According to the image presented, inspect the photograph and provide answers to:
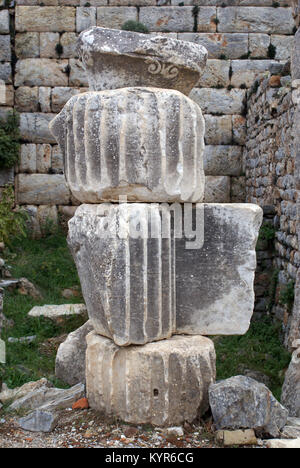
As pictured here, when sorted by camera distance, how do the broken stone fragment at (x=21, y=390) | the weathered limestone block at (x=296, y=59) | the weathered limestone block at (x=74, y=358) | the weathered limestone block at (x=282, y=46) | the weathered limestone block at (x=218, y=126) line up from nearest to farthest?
the broken stone fragment at (x=21, y=390) → the weathered limestone block at (x=74, y=358) → the weathered limestone block at (x=296, y=59) → the weathered limestone block at (x=282, y=46) → the weathered limestone block at (x=218, y=126)

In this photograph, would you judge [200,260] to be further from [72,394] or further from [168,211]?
[72,394]

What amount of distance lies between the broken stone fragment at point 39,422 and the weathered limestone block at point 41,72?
24.2ft

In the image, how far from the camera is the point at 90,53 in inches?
140

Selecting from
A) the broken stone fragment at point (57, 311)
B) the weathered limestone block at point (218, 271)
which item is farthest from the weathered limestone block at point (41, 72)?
the weathered limestone block at point (218, 271)

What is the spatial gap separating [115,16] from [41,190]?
336 cm

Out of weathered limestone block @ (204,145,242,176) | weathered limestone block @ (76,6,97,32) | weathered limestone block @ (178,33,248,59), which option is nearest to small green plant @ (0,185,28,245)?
weathered limestone block @ (76,6,97,32)

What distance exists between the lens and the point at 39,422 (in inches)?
140

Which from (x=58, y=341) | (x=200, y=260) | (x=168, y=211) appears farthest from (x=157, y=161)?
(x=58, y=341)

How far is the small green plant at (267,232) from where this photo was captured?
22.3ft

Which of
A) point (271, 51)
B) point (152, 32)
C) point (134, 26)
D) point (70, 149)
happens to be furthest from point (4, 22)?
point (70, 149)

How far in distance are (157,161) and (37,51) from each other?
742 centimetres

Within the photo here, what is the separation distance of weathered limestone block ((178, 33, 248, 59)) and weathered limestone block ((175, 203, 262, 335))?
686 centimetres

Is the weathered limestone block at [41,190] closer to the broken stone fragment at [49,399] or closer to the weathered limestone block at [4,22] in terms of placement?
the weathered limestone block at [4,22]

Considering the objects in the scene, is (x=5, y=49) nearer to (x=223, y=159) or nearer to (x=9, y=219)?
(x=9, y=219)
